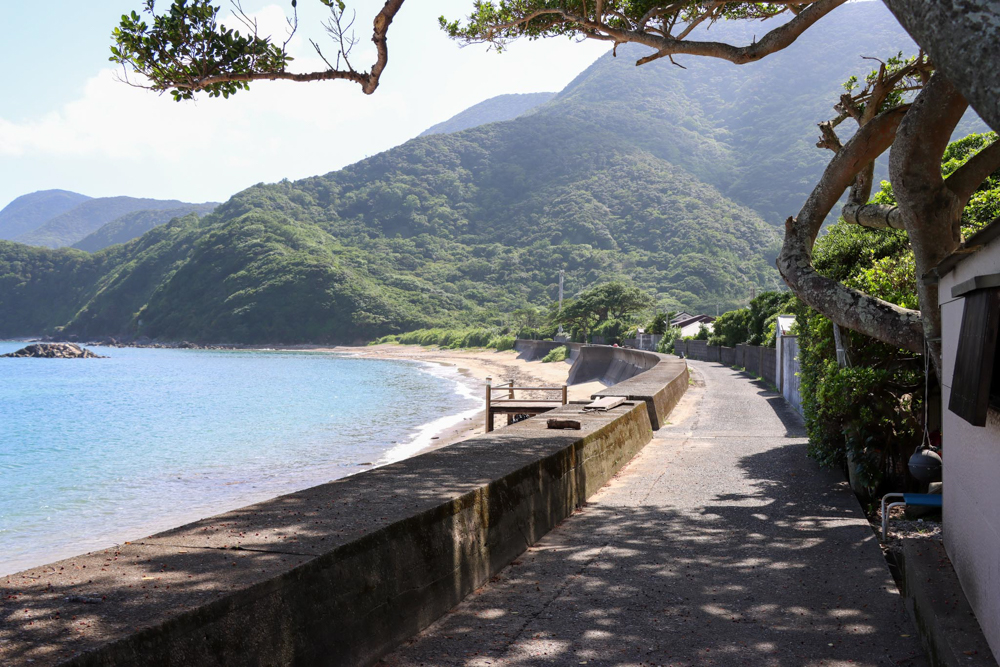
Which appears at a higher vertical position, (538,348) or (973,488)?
(973,488)

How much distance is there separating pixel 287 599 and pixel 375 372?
62.3 m

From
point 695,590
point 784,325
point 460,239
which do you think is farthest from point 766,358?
point 460,239

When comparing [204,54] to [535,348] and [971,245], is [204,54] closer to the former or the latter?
[971,245]

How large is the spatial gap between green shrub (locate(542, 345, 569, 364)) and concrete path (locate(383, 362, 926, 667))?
5371 cm

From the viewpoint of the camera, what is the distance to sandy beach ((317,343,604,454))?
79.5ft

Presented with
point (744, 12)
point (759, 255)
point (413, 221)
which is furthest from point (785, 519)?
point (413, 221)

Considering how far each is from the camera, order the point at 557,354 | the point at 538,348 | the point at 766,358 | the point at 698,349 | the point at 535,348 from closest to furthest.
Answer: the point at 766,358, the point at 698,349, the point at 557,354, the point at 538,348, the point at 535,348

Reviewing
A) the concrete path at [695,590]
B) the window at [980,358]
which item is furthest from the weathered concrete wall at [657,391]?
the window at [980,358]

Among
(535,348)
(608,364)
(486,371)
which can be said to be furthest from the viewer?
(535,348)

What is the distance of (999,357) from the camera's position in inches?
132

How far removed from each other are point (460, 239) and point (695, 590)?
156m

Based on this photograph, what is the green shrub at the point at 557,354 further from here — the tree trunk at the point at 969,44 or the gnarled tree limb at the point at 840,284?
the tree trunk at the point at 969,44

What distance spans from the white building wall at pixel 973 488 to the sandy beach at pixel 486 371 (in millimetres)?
14095

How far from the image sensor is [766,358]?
27.5 metres
